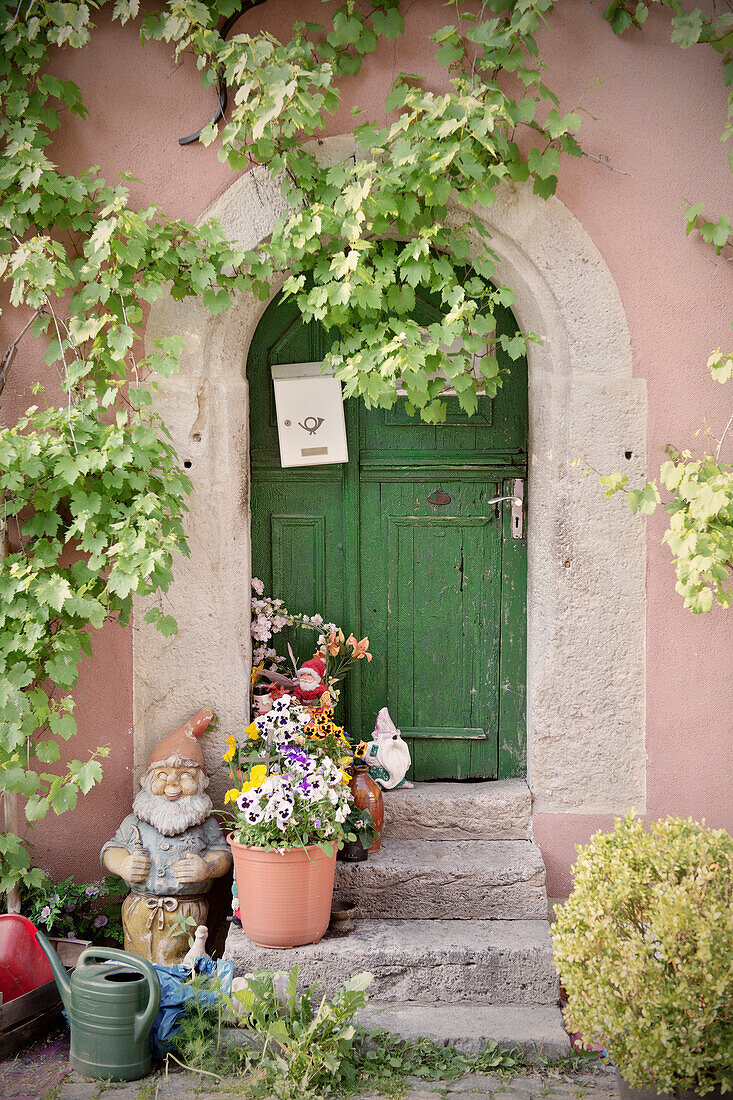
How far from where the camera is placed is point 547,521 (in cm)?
350

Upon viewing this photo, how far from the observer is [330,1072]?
8.63ft

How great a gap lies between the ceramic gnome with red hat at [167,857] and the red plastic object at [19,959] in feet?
A: 0.98

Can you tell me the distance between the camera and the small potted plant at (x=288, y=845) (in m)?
2.95

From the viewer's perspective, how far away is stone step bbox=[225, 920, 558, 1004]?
2961mm

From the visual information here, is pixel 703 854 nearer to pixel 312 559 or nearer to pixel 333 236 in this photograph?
pixel 312 559

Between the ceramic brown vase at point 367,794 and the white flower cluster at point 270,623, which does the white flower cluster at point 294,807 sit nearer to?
the ceramic brown vase at point 367,794

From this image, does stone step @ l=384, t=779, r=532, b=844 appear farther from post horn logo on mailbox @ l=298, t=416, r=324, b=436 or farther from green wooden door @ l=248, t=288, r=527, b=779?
post horn logo on mailbox @ l=298, t=416, r=324, b=436

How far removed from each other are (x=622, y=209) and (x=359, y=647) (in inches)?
77.6

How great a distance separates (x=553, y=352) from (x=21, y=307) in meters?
2.08

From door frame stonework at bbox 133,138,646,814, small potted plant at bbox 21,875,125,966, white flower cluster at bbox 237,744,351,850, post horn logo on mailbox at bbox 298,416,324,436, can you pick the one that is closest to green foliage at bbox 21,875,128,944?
small potted plant at bbox 21,875,125,966

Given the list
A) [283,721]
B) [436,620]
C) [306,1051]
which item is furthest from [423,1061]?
[436,620]

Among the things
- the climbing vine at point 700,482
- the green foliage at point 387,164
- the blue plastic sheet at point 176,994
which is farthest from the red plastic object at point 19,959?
the climbing vine at point 700,482

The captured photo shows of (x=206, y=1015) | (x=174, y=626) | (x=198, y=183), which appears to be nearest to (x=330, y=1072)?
(x=206, y=1015)

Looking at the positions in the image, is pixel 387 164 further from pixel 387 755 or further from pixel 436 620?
pixel 387 755
